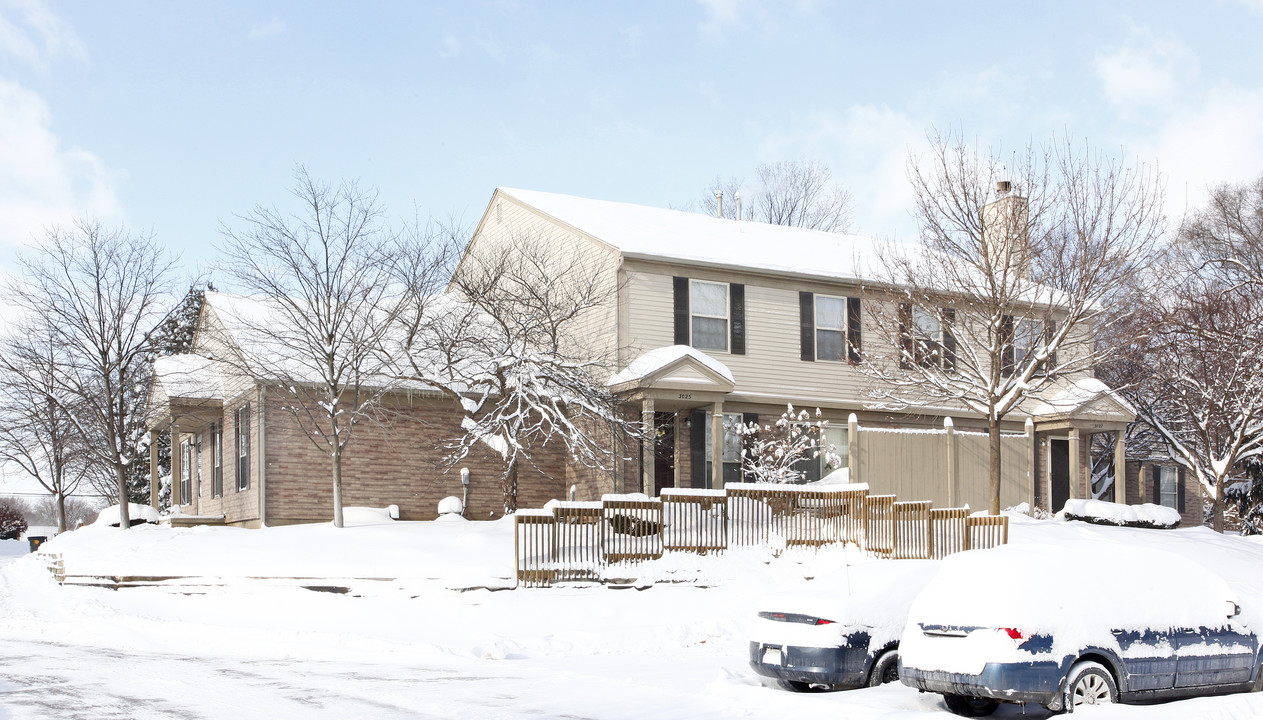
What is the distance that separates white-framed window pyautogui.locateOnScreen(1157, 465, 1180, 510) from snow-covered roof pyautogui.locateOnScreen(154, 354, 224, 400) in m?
31.0

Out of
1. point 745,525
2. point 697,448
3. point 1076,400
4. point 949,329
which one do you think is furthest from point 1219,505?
point 745,525

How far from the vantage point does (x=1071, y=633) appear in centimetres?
880

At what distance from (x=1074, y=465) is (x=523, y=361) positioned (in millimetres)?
14325

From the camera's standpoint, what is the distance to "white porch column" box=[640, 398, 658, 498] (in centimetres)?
2219

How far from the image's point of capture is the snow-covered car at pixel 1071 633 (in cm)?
866

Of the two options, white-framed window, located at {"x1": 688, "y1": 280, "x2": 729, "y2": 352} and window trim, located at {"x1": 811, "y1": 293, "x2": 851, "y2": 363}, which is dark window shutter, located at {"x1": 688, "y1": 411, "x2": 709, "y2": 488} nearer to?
white-framed window, located at {"x1": 688, "y1": 280, "x2": 729, "y2": 352}

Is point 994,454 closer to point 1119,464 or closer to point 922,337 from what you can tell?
point 922,337

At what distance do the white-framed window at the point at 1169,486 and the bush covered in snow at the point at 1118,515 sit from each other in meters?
16.6

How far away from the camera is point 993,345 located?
20.7 meters

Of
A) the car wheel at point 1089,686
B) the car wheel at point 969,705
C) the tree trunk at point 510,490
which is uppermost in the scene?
the tree trunk at point 510,490

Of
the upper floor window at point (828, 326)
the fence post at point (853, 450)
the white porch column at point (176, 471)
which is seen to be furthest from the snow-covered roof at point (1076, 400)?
the white porch column at point (176, 471)

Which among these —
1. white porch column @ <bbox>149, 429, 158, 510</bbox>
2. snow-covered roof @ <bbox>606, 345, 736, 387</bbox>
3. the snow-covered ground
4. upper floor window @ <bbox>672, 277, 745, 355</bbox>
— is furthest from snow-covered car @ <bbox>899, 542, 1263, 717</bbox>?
white porch column @ <bbox>149, 429, 158, 510</bbox>

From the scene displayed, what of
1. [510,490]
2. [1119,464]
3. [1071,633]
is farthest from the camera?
[1119,464]

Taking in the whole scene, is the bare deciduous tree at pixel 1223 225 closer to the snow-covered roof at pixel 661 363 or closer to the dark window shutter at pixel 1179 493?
the dark window shutter at pixel 1179 493
